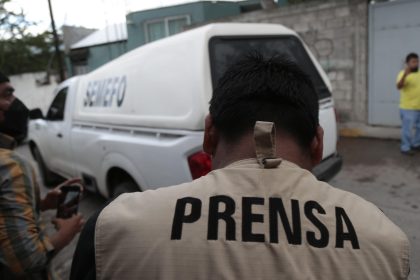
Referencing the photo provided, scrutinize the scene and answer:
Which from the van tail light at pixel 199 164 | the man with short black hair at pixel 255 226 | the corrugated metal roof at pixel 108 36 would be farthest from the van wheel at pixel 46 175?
the corrugated metal roof at pixel 108 36

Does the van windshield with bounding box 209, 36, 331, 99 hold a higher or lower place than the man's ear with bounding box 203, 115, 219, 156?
higher

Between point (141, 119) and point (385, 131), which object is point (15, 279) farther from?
point (385, 131)

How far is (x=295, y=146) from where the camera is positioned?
1.02m

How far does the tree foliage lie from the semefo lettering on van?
59.6 ft

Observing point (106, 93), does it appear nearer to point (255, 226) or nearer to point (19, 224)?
point (19, 224)

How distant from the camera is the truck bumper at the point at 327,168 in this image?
358 cm

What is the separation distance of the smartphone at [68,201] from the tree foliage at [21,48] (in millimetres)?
20350

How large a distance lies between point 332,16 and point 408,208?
15.2 feet

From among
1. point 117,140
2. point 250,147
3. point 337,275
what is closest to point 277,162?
point 250,147

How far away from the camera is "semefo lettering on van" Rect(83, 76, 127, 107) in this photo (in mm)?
3799

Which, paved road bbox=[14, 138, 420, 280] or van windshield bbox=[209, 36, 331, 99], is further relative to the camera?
paved road bbox=[14, 138, 420, 280]

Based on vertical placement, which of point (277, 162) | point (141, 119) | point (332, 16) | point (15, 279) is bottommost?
point (15, 279)

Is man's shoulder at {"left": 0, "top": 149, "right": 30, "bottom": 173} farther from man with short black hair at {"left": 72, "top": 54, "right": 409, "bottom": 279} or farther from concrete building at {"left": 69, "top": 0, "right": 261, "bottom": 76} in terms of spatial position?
concrete building at {"left": 69, "top": 0, "right": 261, "bottom": 76}

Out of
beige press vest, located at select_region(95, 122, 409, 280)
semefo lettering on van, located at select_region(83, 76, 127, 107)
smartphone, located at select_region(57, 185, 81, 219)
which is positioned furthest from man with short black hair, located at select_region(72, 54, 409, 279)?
semefo lettering on van, located at select_region(83, 76, 127, 107)
